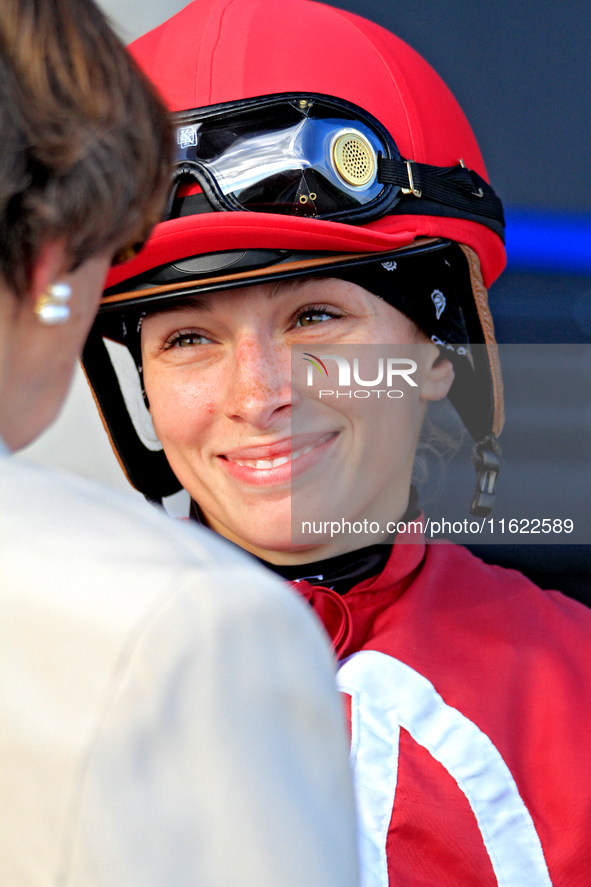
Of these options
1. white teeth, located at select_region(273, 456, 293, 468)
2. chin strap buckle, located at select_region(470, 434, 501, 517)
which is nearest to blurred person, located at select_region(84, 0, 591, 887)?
white teeth, located at select_region(273, 456, 293, 468)

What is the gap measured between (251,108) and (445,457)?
2.64 feet

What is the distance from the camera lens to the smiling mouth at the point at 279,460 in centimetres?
140

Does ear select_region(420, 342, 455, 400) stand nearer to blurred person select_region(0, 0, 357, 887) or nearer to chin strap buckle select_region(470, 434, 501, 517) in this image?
chin strap buckle select_region(470, 434, 501, 517)

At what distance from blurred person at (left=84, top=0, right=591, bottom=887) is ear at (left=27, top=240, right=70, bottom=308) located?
68 cm

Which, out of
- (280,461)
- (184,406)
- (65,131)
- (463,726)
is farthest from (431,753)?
(65,131)

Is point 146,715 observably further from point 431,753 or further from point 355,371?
point 355,371

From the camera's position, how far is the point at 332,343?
1.39m

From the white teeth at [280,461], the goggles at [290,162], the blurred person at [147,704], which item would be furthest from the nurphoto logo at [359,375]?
the blurred person at [147,704]

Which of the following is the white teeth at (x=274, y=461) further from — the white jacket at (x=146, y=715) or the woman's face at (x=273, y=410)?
the white jacket at (x=146, y=715)

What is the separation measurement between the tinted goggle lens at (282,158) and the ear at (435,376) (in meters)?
0.29

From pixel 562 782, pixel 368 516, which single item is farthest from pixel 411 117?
pixel 562 782

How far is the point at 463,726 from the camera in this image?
1.29 meters

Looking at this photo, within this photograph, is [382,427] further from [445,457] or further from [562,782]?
[562,782]

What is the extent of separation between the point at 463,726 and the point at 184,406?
623 millimetres
